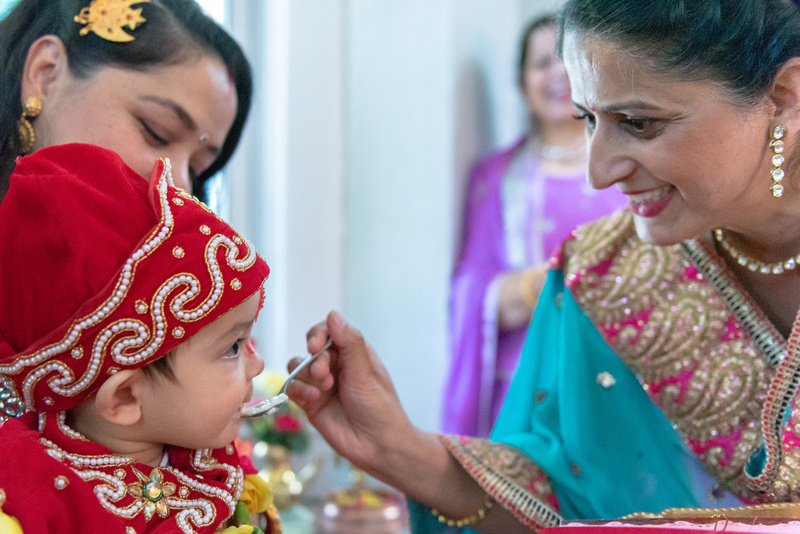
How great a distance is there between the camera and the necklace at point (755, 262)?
100cm

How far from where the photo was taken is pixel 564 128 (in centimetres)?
230

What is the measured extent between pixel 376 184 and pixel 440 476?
1.28 meters

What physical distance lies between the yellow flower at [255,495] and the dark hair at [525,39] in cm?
179

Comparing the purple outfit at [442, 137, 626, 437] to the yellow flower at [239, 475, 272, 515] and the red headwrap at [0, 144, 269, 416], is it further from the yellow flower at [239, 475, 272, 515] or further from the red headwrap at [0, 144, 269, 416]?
the red headwrap at [0, 144, 269, 416]

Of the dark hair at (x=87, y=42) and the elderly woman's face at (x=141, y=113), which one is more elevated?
the dark hair at (x=87, y=42)

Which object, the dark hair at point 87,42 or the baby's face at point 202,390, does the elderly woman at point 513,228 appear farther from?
the baby's face at point 202,390

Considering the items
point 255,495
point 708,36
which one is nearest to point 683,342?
point 708,36

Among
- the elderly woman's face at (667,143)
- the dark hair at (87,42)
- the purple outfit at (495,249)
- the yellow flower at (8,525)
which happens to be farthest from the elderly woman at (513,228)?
the yellow flower at (8,525)

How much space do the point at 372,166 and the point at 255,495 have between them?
149 cm

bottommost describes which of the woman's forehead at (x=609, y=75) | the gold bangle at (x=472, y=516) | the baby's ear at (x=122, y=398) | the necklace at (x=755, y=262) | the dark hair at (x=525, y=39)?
the gold bangle at (x=472, y=516)

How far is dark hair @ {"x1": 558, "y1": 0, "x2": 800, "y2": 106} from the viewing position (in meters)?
0.84

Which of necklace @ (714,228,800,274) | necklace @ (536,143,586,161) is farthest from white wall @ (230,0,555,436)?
necklace @ (714,228,800,274)

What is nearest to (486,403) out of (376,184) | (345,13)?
(376,184)

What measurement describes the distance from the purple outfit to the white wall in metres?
0.07
